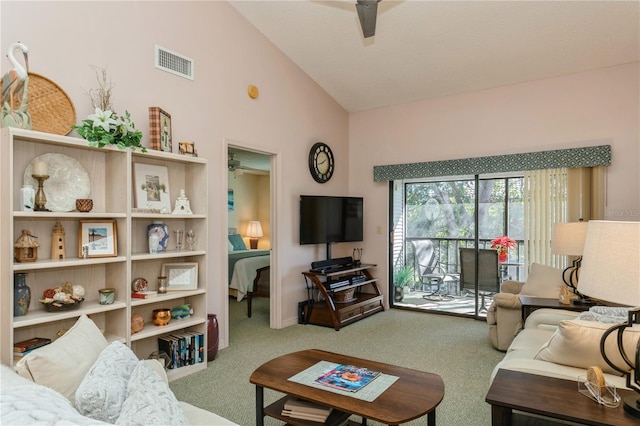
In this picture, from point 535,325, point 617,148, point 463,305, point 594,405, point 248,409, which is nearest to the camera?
point 594,405

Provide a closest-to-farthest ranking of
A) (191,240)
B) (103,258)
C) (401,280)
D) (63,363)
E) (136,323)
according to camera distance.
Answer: (63,363), (103,258), (136,323), (191,240), (401,280)

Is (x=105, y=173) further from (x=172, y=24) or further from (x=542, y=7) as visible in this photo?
(x=542, y=7)

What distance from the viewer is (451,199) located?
5.39 m

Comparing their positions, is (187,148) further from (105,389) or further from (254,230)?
(254,230)

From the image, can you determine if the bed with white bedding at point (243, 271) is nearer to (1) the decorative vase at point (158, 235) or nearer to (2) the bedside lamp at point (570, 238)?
(1) the decorative vase at point (158, 235)

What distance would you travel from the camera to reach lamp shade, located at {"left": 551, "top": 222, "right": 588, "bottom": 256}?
342cm

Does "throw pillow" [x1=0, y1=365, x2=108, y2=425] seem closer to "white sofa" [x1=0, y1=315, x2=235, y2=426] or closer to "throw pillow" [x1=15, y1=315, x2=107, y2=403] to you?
"white sofa" [x1=0, y1=315, x2=235, y2=426]

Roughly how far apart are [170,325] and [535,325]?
9.69 feet

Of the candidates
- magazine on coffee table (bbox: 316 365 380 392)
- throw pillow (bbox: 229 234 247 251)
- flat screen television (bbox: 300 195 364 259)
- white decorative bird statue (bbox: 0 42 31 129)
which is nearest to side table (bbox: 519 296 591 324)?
magazine on coffee table (bbox: 316 365 380 392)

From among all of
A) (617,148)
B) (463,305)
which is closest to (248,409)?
(463,305)

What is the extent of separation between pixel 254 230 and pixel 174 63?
5.57 meters

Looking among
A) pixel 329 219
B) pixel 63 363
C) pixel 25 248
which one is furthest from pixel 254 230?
pixel 63 363

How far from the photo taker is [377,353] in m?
3.82

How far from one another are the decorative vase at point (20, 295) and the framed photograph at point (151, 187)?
93 cm
